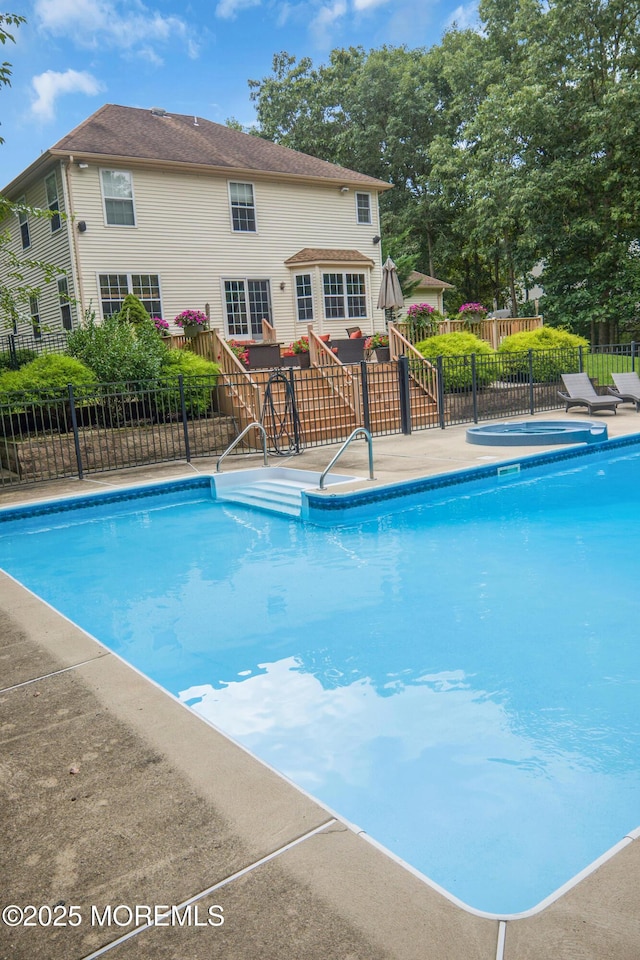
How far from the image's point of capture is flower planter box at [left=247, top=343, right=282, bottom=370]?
17391 mm

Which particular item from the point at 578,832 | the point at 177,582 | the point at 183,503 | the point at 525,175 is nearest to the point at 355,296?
the point at 525,175

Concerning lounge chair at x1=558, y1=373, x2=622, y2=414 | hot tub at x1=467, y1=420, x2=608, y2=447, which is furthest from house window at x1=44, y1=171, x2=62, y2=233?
lounge chair at x1=558, y1=373, x2=622, y2=414

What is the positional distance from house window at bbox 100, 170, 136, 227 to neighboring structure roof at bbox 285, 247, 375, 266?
5066mm

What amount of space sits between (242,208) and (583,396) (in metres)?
12.0

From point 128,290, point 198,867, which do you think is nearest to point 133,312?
point 128,290

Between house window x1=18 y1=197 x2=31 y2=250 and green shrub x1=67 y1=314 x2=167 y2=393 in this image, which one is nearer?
green shrub x1=67 y1=314 x2=167 y2=393

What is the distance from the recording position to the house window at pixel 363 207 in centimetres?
2436

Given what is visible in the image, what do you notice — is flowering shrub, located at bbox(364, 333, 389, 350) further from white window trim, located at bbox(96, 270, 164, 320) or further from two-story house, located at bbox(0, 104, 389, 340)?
white window trim, located at bbox(96, 270, 164, 320)

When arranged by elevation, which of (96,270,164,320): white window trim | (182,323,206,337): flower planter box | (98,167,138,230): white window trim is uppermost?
(98,167,138,230): white window trim

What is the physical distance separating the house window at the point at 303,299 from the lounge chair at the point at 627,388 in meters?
9.80

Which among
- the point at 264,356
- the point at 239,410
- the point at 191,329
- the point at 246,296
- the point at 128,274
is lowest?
the point at 239,410

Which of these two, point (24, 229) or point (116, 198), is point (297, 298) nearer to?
point (116, 198)

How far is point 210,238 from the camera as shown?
21.1 metres

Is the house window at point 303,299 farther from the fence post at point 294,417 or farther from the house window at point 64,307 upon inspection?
the fence post at point 294,417
